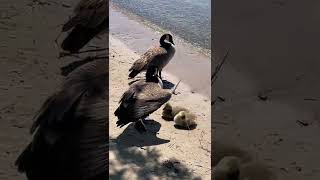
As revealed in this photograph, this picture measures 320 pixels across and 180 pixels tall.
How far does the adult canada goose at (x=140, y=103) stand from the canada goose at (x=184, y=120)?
0.27m

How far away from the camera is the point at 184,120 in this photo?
6.86 metres

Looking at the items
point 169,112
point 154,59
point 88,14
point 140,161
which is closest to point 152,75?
point 154,59

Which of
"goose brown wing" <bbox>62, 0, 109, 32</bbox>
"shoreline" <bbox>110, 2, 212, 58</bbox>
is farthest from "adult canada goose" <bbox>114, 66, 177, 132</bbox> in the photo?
"shoreline" <bbox>110, 2, 212, 58</bbox>

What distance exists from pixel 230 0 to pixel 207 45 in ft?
3.20

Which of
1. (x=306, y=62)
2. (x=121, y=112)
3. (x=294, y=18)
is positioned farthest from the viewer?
(x=294, y=18)

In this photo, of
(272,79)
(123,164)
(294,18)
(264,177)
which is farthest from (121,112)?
(294,18)

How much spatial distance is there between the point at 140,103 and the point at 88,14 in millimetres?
2608

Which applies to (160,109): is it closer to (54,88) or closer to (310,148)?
(54,88)

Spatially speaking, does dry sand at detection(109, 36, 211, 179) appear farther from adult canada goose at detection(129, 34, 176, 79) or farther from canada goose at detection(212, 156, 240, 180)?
adult canada goose at detection(129, 34, 176, 79)

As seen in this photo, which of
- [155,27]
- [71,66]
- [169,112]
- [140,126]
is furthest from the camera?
[155,27]

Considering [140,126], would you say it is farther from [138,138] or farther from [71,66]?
[71,66]

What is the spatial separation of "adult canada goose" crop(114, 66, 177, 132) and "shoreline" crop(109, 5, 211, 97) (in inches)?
55.3

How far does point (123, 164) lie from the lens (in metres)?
5.83

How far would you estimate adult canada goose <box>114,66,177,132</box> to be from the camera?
21.4ft
